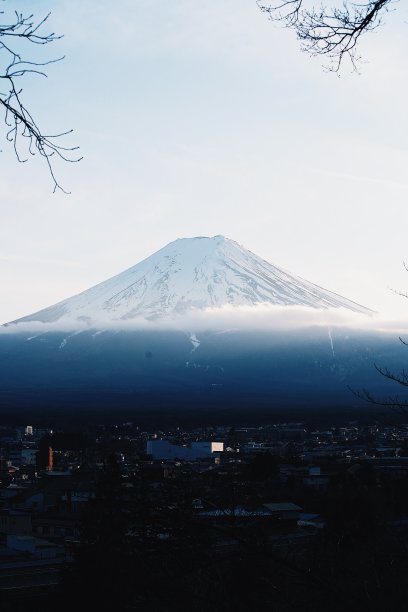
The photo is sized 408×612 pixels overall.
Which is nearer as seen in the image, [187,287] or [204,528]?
[204,528]

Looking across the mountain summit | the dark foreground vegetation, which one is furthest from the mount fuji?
the dark foreground vegetation

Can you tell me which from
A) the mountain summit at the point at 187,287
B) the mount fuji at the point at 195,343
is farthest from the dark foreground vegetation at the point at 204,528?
the mountain summit at the point at 187,287

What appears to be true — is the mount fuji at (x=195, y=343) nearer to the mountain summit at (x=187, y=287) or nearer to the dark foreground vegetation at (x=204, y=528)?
the mountain summit at (x=187, y=287)

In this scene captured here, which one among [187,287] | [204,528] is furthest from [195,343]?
[204,528]

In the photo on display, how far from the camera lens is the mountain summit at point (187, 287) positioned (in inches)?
5285

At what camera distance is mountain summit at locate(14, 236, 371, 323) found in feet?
440

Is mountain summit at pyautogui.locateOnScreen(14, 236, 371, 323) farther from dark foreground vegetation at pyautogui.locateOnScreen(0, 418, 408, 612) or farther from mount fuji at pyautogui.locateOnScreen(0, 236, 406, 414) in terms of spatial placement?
dark foreground vegetation at pyautogui.locateOnScreen(0, 418, 408, 612)

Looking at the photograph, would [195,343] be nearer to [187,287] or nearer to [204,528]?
[187,287]

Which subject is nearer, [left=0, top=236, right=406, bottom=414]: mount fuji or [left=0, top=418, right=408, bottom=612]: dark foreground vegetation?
[left=0, top=418, right=408, bottom=612]: dark foreground vegetation

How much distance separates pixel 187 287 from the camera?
471ft

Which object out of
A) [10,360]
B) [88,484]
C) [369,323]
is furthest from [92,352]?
[88,484]

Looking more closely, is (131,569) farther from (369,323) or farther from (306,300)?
(369,323)

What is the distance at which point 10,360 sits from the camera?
118 m

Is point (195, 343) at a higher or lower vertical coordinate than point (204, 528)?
higher
